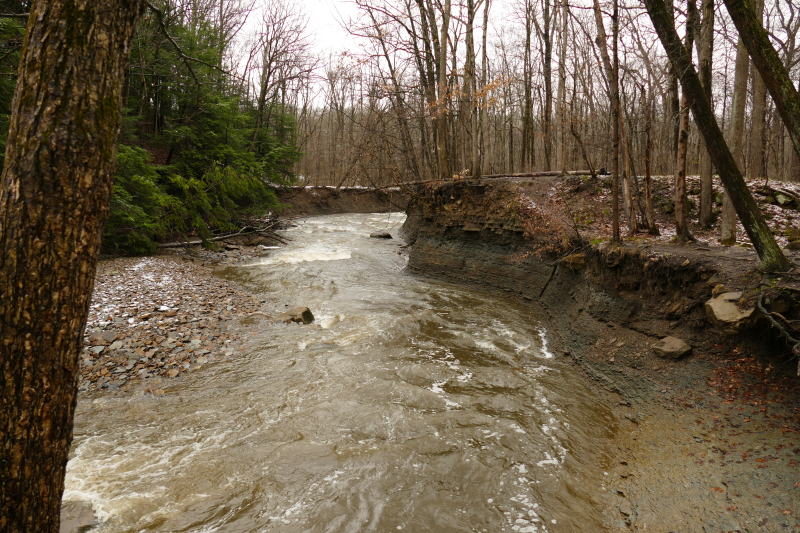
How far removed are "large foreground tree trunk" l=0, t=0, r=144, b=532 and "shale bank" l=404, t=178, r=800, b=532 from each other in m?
4.63

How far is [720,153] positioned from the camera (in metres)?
6.43

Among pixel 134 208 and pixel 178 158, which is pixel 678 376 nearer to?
pixel 134 208

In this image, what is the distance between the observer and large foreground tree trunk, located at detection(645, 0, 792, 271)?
6.10 metres

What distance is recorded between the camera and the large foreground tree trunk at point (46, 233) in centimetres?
204

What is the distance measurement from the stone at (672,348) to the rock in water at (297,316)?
6825 millimetres

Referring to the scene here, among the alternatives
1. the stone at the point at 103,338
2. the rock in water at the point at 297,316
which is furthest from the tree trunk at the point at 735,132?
the stone at the point at 103,338

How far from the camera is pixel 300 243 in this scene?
19.6 m

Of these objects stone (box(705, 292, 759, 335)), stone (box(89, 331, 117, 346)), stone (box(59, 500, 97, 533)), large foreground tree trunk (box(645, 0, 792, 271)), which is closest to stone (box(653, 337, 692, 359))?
stone (box(705, 292, 759, 335))

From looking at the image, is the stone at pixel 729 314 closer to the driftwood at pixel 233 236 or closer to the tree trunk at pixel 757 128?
the tree trunk at pixel 757 128

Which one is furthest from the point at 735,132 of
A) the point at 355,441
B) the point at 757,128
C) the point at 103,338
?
Answer: the point at 103,338

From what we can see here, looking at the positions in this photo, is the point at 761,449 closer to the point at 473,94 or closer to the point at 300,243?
the point at 473,94

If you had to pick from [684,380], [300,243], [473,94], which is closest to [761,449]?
[684,380]

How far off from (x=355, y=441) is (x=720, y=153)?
698cm

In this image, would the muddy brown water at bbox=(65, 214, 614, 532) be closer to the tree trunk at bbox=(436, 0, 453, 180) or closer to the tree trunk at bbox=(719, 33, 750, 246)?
the tree trunk at bbox=(719, 33, 750, 246)
